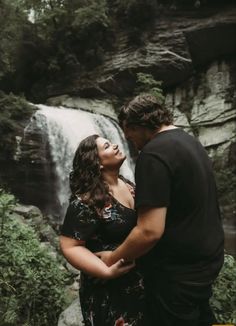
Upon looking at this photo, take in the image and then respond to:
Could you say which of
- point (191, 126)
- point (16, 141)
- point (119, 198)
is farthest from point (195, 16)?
point (119, 198)

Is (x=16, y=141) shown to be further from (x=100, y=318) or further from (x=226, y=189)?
(x=100, y=318)

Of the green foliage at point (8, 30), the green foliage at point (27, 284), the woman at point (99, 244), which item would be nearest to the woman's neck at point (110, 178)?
the woman at point (99, 244)

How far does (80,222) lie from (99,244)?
159 mm

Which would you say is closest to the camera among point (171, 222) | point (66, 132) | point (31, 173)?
point (171, 222)

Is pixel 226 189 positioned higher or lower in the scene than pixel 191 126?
lower

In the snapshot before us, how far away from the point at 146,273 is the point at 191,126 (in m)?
15.8

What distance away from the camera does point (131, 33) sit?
17.9 metres

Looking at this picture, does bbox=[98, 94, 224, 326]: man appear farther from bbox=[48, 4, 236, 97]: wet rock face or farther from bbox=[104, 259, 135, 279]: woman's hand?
bbox=[48, 4, 236, 97]: wet rock face

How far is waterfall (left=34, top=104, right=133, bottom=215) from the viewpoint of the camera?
13.3m

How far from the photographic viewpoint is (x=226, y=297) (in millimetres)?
4078

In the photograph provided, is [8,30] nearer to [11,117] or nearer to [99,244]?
[11,117]

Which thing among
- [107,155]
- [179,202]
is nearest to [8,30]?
[107,155]

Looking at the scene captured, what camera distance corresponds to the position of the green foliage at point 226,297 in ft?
12.7

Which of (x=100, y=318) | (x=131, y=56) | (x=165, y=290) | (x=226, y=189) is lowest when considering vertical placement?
(x=226, y=189)
